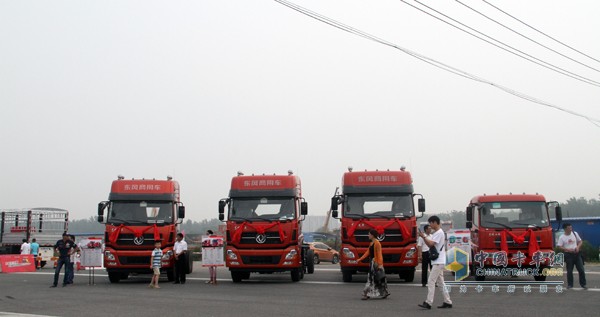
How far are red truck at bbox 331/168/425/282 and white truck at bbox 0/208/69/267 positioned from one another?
71.9 feet

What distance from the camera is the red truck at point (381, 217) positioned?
2048 cm

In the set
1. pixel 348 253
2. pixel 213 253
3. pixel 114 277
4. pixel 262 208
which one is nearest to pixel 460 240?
pixel 348 253

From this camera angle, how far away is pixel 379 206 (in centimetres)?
2091

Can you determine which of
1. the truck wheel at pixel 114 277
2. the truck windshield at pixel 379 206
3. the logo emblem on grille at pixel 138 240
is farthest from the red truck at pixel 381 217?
the truck wheel at pixel 114 277

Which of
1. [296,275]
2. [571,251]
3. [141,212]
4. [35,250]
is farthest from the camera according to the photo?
[35,250]

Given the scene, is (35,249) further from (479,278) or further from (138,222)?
(479,278)

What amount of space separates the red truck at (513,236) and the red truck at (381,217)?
2.00 metres

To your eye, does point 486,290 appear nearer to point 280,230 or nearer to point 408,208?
point 408,208

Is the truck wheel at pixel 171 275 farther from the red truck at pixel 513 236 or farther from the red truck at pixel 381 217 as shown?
the red truck at pixel 513 236

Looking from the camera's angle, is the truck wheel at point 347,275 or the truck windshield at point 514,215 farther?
the truck wheel at point 347,275

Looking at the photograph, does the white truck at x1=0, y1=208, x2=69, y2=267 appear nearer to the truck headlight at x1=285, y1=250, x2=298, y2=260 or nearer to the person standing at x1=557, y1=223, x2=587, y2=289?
the truck headlight at x1=285, y1=250, x2=298, y2=260

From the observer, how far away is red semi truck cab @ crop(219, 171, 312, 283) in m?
20.8

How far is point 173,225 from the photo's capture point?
22484 millimetres

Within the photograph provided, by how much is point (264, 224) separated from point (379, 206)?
3564 mm
